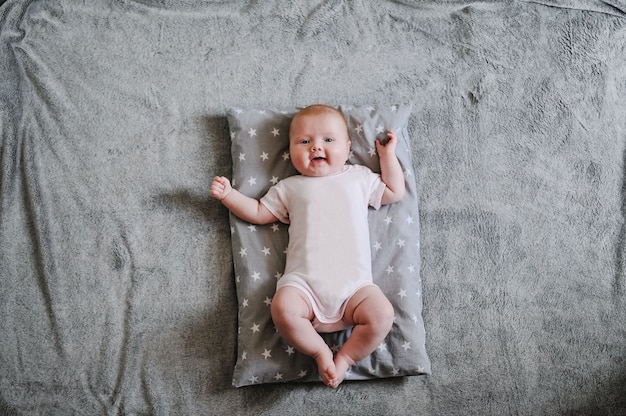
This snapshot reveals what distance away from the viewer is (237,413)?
4.92 ft

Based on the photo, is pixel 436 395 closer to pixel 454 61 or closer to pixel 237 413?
pixel 237 413

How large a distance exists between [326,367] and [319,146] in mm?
568

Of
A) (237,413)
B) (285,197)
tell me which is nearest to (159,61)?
(285,197)

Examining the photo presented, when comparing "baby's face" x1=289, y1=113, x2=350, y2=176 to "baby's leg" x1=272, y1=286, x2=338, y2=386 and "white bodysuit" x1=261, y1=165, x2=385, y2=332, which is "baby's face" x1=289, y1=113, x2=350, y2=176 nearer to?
"white bodysuit" x1=261, y1=165, x2=385, y2=332

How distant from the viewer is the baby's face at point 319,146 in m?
1.56

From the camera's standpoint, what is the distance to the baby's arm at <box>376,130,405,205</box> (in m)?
1.60

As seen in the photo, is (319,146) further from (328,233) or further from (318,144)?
(328,233)

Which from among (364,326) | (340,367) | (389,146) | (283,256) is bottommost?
(340,367)

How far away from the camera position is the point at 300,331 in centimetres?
141

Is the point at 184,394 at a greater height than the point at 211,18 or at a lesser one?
lesser

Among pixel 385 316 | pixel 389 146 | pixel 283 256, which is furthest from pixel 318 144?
pixel 385 316

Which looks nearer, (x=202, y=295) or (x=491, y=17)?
(x=202, y=295)

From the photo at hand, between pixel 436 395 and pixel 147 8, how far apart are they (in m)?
1.46

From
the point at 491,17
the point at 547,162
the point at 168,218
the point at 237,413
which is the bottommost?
the point at 237,413
